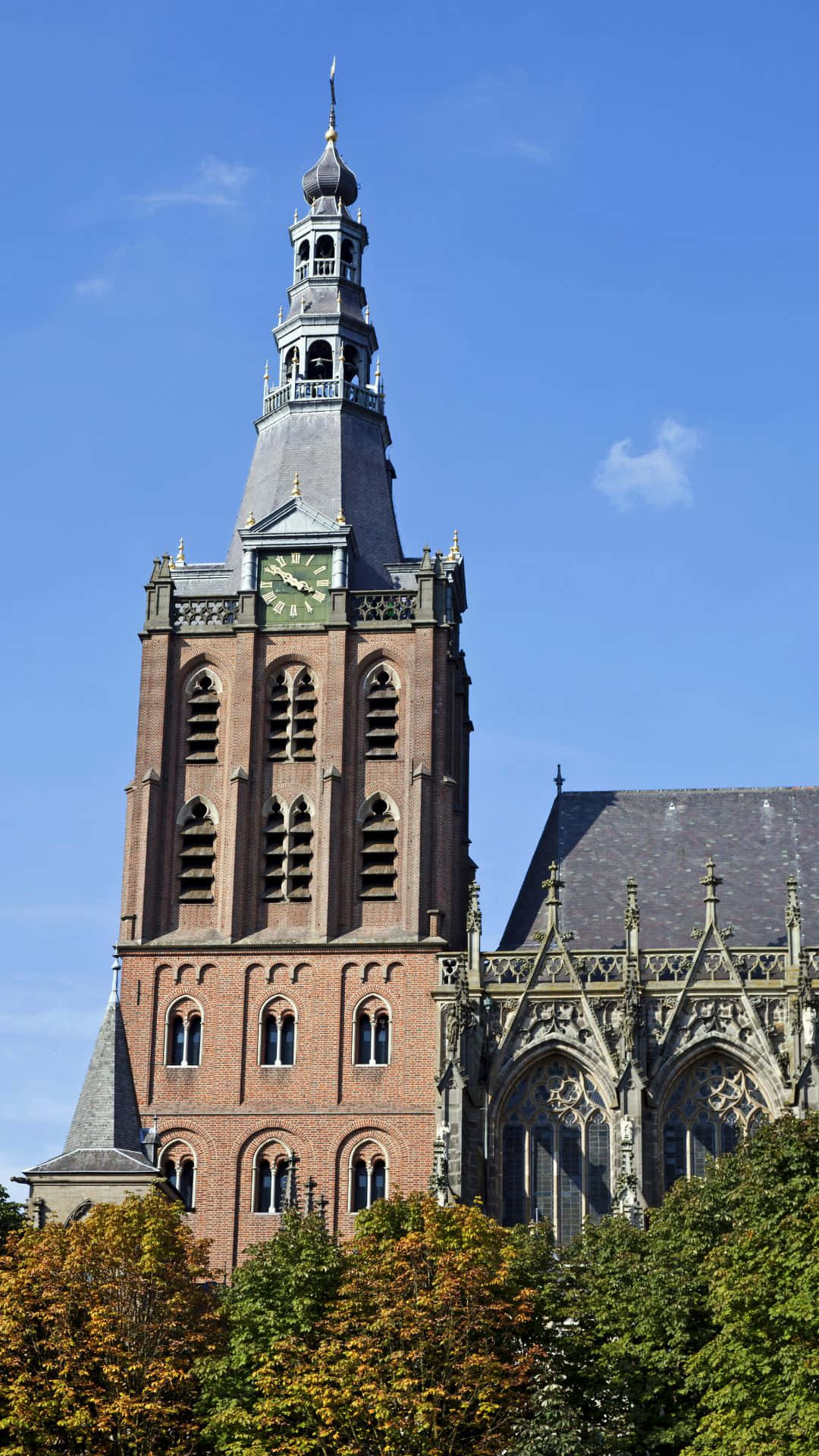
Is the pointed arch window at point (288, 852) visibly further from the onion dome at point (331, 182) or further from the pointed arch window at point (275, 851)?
the onion dome at point (331, 182)

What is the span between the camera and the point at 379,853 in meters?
74.4

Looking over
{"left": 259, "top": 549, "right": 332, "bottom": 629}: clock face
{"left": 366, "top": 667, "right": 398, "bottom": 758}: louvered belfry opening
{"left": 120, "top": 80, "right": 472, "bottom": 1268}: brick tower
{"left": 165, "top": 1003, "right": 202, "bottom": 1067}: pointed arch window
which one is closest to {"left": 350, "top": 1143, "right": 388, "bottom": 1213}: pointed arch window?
{"left": 120, "top": 80, "right": 472, "bottom": 1268}: brick tower

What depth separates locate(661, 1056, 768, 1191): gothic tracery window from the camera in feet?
229

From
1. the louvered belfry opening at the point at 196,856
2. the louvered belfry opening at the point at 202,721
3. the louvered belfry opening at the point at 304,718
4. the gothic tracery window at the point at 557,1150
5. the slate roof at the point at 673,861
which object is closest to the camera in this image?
the gothic tracery window at the point at 557,1150

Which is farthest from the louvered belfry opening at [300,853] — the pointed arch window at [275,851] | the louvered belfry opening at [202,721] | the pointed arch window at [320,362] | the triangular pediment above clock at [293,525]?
the pointed arch window at [320,362]

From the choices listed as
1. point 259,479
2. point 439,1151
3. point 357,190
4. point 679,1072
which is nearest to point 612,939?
point 679,1072

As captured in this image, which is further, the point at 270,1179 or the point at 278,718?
the point at 278,718

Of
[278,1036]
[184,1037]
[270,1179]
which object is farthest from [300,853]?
[270,1179]

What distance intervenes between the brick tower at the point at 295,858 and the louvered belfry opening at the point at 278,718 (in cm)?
7

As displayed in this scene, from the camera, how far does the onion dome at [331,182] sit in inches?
3467

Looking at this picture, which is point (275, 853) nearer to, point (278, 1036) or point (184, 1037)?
point (278, 1036)

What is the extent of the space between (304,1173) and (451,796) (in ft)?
39.1

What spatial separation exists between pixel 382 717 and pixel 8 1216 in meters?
20.6

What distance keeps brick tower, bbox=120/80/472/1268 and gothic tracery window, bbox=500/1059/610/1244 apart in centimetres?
243
